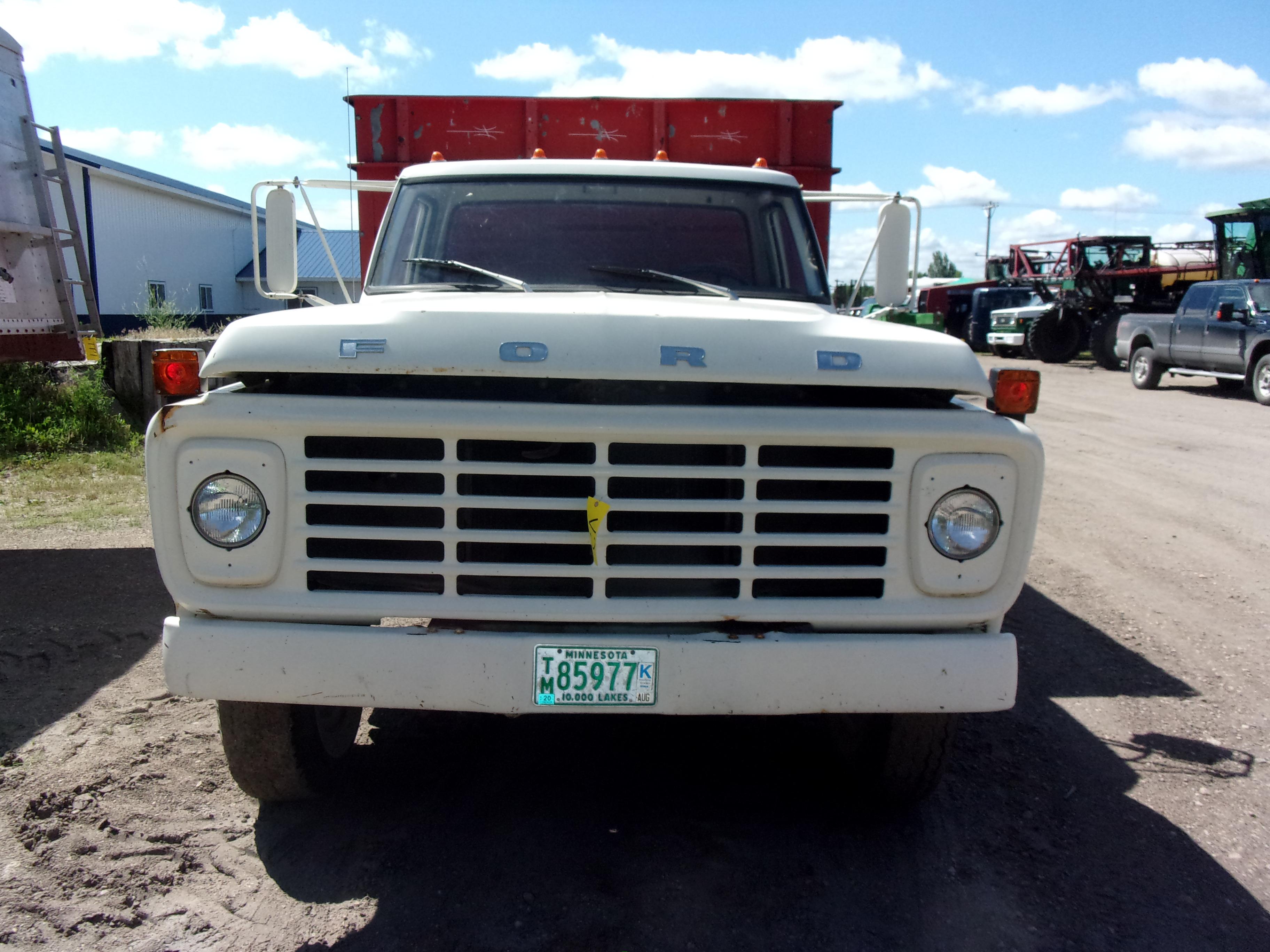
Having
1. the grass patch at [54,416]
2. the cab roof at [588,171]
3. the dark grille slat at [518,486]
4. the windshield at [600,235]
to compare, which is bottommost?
the grass patch at [54,416]

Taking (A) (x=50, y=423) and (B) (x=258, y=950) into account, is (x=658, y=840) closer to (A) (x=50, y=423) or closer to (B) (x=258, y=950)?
(B) (x=258, y=950)

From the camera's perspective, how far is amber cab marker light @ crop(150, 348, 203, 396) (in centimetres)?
269

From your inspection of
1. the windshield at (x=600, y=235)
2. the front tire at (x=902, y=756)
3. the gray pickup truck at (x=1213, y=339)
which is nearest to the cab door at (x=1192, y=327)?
the gray pickup truck at (x=1213, y=339)

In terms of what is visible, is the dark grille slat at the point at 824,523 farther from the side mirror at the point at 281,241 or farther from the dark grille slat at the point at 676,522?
the side mirror at the point at 281,241

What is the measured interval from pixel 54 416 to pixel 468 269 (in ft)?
25.4

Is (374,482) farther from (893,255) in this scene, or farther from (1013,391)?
(893,255)

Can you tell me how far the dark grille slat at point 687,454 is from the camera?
2621 millimetres

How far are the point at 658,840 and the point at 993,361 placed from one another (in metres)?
25.4

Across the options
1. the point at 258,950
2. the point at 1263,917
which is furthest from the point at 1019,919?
the point at 258,950

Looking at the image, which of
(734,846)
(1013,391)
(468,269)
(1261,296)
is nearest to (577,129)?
(468,269)

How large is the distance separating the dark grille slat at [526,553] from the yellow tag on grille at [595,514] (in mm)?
58

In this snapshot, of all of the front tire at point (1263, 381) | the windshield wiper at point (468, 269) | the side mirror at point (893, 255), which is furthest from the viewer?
the front tire at point (1263, 381)

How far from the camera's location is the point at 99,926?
2562mm

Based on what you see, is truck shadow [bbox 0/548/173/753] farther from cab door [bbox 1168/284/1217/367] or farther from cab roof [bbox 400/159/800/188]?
cab door [bbox 1168/284/1217/367]
